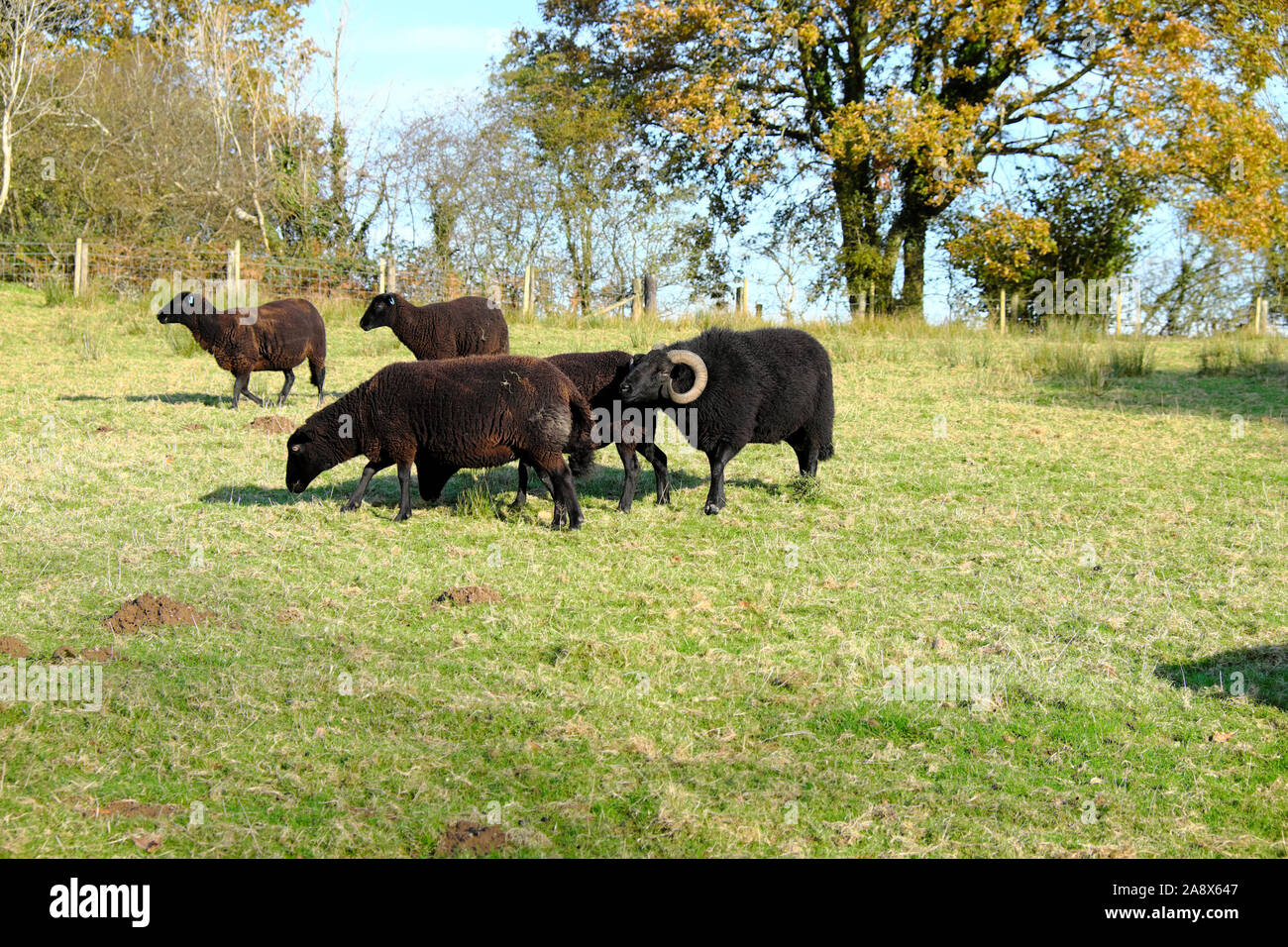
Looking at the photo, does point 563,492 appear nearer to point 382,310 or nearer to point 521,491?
point 521,491

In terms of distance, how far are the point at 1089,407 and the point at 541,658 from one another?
11575 mm

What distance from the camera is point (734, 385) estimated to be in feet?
33.8

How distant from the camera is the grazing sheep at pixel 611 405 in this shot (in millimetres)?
10125

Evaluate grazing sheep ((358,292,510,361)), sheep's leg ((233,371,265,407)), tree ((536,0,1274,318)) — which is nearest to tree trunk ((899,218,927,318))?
tree ((536,0,1274,318))

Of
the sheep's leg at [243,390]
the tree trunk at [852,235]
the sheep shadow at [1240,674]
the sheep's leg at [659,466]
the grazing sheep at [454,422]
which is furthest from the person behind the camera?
the tree trunk at [852,235]

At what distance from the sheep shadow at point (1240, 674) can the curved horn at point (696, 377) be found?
15.6ft

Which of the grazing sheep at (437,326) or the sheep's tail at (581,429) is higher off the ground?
the grazing sheep at (437,326)

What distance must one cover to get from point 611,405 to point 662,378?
0.62 metres

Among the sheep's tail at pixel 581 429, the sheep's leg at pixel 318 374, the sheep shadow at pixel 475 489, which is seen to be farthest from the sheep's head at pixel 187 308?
the sheep's tail at pixel 581 429

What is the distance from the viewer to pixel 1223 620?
283 inches

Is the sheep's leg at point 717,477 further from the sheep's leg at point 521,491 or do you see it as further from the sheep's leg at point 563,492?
the sheep's leg at point 521,491

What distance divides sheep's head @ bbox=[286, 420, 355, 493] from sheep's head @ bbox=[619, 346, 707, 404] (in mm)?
2574

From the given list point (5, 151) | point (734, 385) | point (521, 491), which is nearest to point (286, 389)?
point (521, 491)

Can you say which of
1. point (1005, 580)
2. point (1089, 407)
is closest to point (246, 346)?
point (1005, 580)
